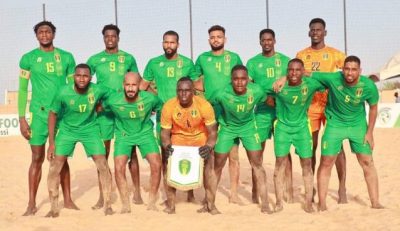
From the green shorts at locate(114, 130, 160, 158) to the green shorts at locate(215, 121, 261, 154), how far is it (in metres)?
0.83

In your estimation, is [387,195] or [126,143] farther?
[387,195]

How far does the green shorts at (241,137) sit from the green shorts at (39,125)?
221 cm

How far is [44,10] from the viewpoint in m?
18.5

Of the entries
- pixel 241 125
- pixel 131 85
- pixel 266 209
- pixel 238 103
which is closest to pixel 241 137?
pixel 241 125

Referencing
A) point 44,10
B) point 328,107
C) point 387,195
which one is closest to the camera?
point 328,107

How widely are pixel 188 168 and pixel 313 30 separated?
2.63m

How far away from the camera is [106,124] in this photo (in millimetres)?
7910

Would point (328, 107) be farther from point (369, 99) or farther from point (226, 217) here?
point (226, 217)

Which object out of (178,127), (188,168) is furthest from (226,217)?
(178,127)

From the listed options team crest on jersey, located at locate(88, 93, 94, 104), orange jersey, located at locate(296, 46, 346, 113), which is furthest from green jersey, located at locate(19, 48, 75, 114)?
orange jersey, located at locate(296, 46, 346, 113)

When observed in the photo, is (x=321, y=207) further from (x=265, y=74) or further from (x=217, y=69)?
(x=217, y=69)

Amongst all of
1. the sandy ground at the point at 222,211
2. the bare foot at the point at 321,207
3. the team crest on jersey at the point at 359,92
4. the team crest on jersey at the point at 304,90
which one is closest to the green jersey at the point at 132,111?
the sandy ground at the point at 222,211

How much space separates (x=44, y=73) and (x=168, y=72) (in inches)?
63.8

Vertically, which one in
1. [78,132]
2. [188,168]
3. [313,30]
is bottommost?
[188,168]
